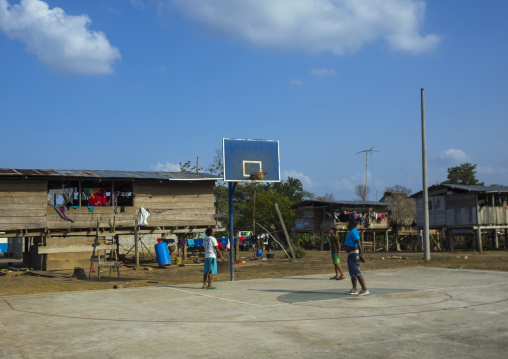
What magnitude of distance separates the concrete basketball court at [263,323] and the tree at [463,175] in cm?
4627

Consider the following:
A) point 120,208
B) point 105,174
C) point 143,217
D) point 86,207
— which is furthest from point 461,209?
point 86,207

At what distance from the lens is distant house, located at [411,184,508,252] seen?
3564 cm

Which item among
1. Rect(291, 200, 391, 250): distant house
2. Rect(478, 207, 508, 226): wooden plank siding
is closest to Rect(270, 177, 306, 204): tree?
Rect(291, 200, 391, 250): distant house

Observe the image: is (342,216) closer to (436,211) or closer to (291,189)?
(436,211)

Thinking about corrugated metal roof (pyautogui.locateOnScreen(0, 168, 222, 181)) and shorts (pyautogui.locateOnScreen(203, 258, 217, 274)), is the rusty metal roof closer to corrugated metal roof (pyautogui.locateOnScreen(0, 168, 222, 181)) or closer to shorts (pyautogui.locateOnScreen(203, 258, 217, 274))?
corrugated metal roof (pyautogui.locateOnScreen(0, 168, 222, 181))

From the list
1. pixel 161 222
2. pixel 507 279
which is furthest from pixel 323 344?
pixel 161 222

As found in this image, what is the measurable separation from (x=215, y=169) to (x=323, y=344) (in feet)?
138

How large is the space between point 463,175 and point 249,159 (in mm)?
46599

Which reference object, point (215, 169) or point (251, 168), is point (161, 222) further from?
point (215, 169)

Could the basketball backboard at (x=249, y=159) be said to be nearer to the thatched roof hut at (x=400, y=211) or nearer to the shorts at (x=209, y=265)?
the shorts at (x=209, y=265)

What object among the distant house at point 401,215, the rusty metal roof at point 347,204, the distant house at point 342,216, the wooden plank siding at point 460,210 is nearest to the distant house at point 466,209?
the wooden plank siding at point 460,210

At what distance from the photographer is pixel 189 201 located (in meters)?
27.7

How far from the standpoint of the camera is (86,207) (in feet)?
81.5

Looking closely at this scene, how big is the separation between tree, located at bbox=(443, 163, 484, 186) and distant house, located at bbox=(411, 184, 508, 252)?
1724 centimetres
